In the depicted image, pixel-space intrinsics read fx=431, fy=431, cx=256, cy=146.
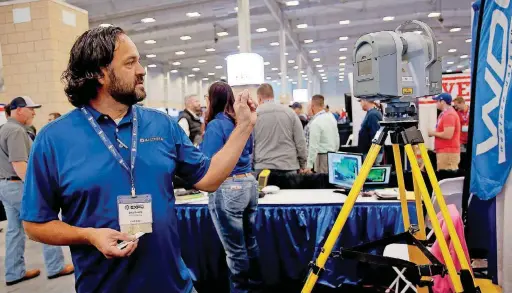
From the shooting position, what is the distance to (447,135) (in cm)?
516

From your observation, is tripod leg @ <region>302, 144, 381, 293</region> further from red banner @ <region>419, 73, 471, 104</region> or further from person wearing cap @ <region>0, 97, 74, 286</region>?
red banner @ <region>419, 73, 471, 104</region>

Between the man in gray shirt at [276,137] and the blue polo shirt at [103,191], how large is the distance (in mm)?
2342

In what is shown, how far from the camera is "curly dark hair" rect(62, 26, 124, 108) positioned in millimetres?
1152

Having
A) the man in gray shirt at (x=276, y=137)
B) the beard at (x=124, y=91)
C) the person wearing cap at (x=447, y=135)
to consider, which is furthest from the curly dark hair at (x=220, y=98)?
the person wearing cap at (x=447, y=135)

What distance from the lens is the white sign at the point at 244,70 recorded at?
20.2 feet

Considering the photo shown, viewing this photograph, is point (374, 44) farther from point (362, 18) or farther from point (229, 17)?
point (362, 18)

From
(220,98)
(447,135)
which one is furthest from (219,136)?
(447,135)

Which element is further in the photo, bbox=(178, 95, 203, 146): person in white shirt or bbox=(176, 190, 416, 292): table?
bbox=(178, 95, 203, 146): person in white shirt

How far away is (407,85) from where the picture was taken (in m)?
1.58

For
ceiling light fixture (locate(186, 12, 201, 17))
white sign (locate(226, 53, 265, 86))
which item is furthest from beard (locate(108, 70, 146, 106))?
ceiling light fixture (locate(186, 12, 201, 17))

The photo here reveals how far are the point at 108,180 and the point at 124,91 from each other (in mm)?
250

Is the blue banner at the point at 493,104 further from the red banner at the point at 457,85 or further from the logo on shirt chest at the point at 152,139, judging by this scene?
the red banner at the point at 457,85

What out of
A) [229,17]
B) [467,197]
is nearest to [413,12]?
[229,17]

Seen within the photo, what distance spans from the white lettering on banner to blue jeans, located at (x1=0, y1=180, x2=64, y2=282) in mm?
Result: 3084
